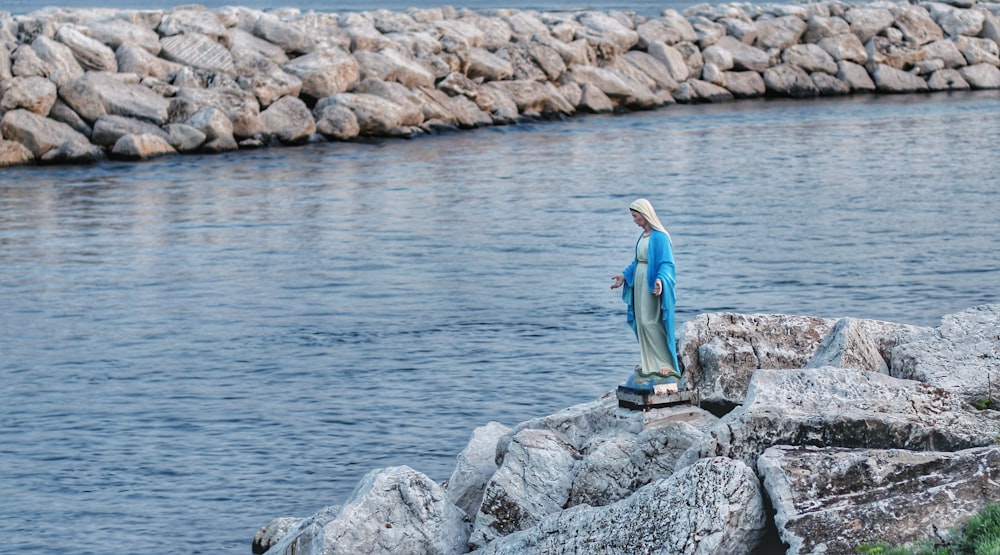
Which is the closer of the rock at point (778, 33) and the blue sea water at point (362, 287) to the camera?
the blue sea water at point (362, 287)

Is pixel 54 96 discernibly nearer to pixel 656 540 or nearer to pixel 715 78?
pixel 715 78

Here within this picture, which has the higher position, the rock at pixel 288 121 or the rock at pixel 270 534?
the rock at pixel 270 534

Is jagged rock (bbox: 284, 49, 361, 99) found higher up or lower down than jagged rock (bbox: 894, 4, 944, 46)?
lower down

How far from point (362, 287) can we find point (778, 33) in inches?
1484

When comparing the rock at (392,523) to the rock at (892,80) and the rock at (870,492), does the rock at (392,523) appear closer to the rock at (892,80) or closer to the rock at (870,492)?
the rock at (870,492)

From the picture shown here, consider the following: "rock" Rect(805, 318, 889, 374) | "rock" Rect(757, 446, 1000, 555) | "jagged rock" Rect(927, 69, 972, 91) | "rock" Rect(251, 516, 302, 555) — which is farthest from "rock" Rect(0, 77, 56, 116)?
"jagged rock" Rect(927, 69, 972, 91)

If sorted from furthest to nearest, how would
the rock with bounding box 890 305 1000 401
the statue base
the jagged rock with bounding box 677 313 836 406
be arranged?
the jagged rock with bounding box 677 313 836 406
the statue base
the rock with bounding box 890 305 1000 401

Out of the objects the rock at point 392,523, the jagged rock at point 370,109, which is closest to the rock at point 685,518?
the rock at point 392,523

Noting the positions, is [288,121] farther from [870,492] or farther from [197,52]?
[870,492]

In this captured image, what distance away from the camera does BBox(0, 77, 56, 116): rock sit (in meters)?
38.7

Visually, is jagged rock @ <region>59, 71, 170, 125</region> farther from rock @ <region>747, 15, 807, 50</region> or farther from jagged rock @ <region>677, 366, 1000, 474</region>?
jagged rock @ <region>677, 366, 1000, 474</region>

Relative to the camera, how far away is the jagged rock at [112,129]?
131 feet

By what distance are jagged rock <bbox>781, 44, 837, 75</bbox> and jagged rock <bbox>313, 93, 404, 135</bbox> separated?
65.4 ft

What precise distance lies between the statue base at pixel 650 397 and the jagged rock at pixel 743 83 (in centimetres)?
4534
